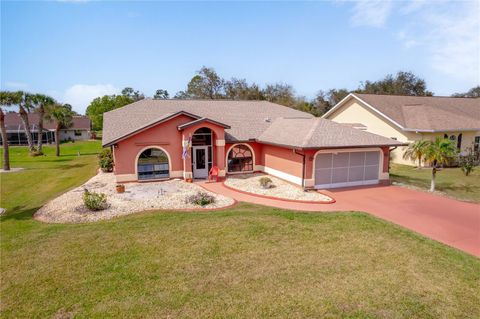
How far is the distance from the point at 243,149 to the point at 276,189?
20.8 feet

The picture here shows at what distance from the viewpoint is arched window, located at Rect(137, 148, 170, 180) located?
67.8 ft

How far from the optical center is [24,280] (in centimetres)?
861

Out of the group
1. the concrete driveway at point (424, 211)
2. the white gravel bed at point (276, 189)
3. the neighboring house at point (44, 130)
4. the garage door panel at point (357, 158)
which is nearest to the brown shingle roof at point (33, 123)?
the neighboring house at point (44, 130)

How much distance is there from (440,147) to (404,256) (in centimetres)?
1085

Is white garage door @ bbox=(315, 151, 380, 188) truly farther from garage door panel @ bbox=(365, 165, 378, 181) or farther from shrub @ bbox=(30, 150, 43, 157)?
shrub @ bbox=(30, 150, 43, 157)

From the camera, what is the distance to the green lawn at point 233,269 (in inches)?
285

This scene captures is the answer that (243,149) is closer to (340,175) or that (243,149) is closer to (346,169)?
(340,175)

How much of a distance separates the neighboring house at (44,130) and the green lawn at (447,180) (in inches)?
1945

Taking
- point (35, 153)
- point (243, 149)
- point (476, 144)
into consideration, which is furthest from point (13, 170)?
Result: point (476, 144)

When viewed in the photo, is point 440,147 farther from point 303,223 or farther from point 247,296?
point 247,296

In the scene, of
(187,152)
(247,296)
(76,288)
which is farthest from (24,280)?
(187,152)

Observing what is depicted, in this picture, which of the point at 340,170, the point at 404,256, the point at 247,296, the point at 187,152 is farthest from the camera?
the point at 187,152

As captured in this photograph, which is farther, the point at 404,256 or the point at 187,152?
the point at 187,152

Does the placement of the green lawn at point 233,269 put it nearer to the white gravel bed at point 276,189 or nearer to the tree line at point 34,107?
the white gravel bed at point 276,189
